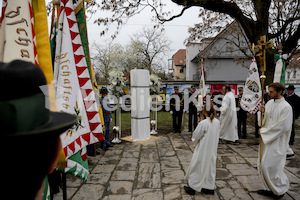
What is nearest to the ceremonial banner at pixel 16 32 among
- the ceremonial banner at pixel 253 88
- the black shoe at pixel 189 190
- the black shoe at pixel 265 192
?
the black shoe at pixel 189 190

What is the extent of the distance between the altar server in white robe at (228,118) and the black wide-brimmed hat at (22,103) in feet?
25.3

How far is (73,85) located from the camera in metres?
2.18

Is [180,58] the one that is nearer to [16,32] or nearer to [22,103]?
[16,32]

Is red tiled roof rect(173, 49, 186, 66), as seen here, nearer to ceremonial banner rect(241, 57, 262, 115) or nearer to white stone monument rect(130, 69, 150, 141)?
white stone monument rect(130, 69, 150, 141)

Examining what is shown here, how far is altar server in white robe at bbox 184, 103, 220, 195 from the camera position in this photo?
155 inches

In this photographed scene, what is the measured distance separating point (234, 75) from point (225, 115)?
87.8ft

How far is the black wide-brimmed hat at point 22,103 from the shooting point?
0.69 meters

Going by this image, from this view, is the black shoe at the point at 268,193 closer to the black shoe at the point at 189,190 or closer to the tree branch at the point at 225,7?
the black shoe at the point at 189,190

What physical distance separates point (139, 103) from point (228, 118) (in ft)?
11.5

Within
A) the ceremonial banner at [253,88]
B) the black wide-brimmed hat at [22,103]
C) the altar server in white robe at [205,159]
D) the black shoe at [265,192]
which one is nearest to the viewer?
the black wide-brimmed hat at [22,103]

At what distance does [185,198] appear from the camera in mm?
3816

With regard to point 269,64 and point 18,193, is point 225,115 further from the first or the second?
point 18,193

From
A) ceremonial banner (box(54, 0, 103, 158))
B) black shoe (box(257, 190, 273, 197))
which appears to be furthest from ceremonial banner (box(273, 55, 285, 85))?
ceremonial banner (box(54, 0, 103, 158))

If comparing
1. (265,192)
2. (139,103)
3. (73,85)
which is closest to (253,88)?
(265,192)
